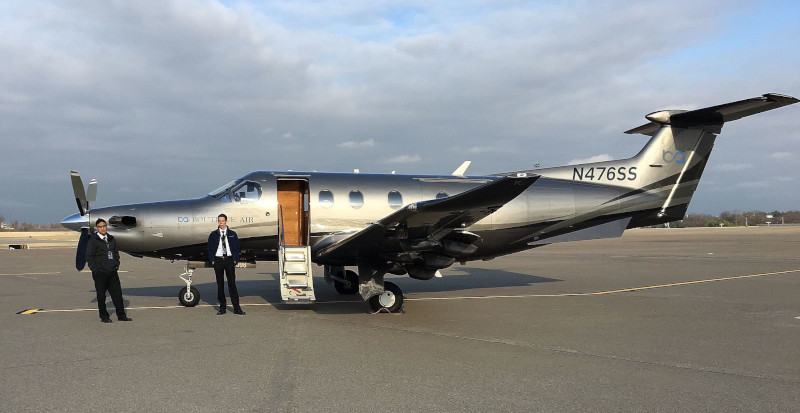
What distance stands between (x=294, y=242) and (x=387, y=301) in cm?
303

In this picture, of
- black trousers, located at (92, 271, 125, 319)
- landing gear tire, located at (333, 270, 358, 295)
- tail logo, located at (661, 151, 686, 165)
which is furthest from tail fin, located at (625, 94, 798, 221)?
black trousers, located at (92, 271, 125, 319)

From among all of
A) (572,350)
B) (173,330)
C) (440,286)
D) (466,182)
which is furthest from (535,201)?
(173,330)

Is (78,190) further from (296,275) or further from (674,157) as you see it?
(674,157)

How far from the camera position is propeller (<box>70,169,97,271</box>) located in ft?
35.8

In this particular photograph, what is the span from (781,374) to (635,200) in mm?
7796

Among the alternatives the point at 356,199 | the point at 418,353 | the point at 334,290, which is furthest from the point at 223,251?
the point at 418,353

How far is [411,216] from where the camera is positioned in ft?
31.6

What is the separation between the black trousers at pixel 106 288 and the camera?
956 cm

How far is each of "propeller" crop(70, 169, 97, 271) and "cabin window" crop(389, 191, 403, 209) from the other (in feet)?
20.3

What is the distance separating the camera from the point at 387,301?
10.9 metres

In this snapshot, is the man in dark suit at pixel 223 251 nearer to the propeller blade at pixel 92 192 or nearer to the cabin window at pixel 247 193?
the cabin window at pixel 247 193

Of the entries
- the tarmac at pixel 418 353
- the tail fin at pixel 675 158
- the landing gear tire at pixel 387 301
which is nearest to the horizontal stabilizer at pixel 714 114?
the tail fin at pixel 675 158

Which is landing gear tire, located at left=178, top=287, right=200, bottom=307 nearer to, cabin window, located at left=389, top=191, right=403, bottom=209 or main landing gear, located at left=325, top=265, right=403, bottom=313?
main landing gear, located at left=325, top=265, right=403, bottom=313

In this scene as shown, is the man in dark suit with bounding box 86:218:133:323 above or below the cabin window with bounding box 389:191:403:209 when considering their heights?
below
